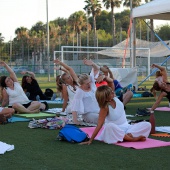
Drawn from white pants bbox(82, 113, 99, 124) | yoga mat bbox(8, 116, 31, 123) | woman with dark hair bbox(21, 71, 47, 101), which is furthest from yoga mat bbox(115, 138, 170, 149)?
woman with dark hair bbox(21, 71, 47, 101)

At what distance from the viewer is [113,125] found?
22.5ft

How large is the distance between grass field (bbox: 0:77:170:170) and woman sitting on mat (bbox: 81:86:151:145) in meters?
0.20

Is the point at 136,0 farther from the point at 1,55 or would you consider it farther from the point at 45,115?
the point at 45,115

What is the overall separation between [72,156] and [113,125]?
42.9 inches

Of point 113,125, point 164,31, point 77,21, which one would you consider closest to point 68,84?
point 113,125

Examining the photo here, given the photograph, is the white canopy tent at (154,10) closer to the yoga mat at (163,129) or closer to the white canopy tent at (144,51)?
the yoga mat at (163,129)

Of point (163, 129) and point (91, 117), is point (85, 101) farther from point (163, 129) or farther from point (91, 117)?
point (163, 129)

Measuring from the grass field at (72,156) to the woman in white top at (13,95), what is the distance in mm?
3499

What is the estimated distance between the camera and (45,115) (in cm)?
1095

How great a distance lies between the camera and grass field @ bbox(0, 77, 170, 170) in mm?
5395

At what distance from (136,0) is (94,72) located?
54.4m

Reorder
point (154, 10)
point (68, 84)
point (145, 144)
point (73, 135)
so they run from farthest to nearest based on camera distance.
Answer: point (154, 10), point (68, 84), point (73, 135), point (145, 144)

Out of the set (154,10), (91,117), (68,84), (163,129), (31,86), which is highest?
(154,10)

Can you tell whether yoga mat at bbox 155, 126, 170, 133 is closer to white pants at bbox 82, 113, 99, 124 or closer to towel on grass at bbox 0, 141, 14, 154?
white pants at bbox 82, 113, 99, 124
